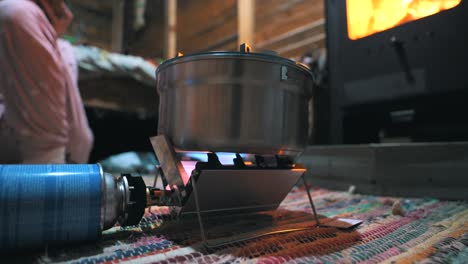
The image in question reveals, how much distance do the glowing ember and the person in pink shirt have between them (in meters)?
1.06

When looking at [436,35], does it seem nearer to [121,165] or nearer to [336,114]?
[336,114]

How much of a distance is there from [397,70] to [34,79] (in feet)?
3.75

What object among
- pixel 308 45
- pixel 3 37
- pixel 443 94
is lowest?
pixel 443 94

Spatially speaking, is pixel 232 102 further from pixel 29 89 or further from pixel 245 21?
pixel 245 21

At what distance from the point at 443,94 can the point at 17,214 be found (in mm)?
1109

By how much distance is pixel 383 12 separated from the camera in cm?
111

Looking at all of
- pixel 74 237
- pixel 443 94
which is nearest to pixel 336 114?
pixel 443 94

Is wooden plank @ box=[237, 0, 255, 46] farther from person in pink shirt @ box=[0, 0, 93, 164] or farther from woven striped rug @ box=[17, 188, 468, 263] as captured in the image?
woven striped rug @ box=[17, 188, 468, 263]

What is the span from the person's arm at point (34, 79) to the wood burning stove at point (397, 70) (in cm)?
99

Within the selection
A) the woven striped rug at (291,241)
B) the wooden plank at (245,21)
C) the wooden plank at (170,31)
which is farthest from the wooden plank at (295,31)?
the woven striped rug at (291,241)

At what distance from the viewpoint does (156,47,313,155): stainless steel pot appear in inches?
18.7

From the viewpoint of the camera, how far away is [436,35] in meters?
0.96

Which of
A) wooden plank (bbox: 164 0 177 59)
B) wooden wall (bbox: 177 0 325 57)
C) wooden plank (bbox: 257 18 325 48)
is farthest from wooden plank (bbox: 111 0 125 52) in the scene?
wooden plank (bbox: 257 18 325 48)

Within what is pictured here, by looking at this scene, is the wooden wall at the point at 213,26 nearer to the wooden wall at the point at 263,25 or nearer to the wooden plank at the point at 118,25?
the wooden wall at the point at 263,25
